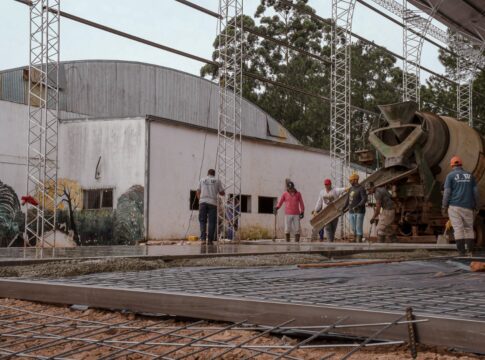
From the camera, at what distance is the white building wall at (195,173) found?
18578mm

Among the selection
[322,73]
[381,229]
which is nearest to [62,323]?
[381,229]

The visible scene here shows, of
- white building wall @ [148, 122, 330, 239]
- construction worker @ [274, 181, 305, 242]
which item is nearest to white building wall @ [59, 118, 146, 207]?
white building wall @ [148, 122, 330, 239]

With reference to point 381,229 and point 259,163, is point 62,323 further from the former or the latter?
point 259,163

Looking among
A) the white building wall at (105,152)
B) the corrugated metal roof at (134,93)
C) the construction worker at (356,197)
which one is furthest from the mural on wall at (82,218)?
the construction worker at (356,197)

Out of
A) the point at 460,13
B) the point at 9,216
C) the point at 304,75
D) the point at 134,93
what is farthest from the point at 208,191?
the point at 304,75

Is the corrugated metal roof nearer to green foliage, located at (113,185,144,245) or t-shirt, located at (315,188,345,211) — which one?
green foliage, located at (113,185,144,245)

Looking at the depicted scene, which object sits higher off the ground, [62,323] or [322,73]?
[322,73]

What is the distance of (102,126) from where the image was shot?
19.3 m

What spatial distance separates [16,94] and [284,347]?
2207 centimetres

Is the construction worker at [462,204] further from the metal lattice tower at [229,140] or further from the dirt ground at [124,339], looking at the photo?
the metal lattice tower at [229,140]

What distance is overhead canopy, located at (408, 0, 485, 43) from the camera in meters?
23.3

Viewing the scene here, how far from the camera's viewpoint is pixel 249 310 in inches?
123

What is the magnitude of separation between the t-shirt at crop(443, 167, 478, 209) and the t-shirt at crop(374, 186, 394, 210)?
7.82ft

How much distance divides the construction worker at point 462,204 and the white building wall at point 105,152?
1111 cm
